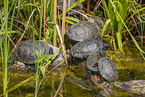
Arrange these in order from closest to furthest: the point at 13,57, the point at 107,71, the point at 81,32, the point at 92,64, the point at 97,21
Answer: the point at 107,71 < the point at 92,64 < the point at 13,57 < the point at 81,32 < the point at 97,21

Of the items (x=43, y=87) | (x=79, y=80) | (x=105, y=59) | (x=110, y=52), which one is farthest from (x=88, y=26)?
(x=43, y=87)

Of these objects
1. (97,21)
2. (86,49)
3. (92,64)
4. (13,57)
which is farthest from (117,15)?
(13,57)

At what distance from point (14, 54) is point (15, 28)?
692 millimetres

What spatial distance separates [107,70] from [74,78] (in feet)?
1.29

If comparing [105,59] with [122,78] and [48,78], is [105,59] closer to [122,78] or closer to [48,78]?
[122,78]

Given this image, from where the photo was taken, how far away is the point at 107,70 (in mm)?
1795

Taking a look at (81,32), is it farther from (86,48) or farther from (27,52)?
(27,52)

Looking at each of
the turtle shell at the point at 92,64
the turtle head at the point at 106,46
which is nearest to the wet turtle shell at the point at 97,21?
the turtle head at the point at 106,46

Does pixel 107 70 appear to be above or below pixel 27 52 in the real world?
below

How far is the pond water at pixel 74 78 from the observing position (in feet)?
4.85

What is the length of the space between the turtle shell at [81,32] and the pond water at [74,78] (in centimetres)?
51

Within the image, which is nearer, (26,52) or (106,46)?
(26,52)

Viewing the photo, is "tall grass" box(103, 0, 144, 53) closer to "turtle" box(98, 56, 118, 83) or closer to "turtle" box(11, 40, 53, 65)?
"turtle" box(98, 56, 118, 83)

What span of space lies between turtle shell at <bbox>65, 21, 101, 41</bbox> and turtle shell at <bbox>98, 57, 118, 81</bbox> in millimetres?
977
